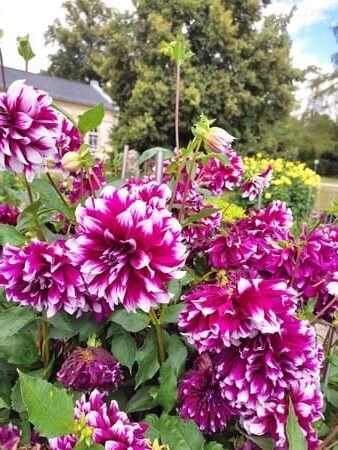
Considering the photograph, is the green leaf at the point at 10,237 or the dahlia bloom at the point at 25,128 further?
the green leaf at the point at 10,237

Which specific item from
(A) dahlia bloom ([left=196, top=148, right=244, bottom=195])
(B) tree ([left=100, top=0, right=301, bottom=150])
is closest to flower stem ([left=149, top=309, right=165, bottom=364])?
(A) dahlia bloom ([left=196, top=148, right=244, bottom=195])

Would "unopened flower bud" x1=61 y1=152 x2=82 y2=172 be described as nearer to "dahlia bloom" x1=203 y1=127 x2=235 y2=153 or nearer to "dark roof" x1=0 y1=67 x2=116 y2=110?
"dahlia bloom" x1=203 y1=127 x2=235 y2=153

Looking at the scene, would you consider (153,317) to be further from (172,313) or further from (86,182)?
(86,182)

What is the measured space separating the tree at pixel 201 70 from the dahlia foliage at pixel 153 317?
10353 millimetres

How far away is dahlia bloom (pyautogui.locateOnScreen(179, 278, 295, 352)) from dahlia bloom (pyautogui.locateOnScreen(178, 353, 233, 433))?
60 mm

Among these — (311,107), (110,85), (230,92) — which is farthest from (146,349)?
(311,107)

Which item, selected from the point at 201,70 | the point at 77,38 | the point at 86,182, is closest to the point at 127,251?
the point at 86,182

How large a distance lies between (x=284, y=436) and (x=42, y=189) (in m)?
0.44

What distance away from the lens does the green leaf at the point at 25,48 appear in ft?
2.27

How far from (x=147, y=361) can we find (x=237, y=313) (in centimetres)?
17

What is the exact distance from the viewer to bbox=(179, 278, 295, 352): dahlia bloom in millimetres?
460

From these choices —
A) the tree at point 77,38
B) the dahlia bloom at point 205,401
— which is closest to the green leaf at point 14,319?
the dahlia bloom at point 205,401

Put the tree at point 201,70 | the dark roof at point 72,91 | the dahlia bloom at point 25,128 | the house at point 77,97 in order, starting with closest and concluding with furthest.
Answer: the dahlia bloom at point 25,128 < the tree at point 201,70 < the house at point 77,97 < the dark roof at point 72,91

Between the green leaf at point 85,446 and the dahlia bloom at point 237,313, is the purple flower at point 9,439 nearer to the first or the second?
the green leaf at point 85,446
